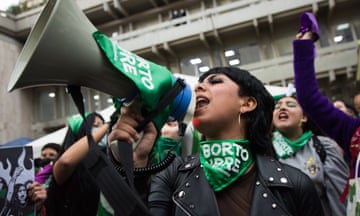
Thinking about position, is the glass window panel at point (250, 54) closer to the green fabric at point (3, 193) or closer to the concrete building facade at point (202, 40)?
the concrete building facade at point (202, 40)

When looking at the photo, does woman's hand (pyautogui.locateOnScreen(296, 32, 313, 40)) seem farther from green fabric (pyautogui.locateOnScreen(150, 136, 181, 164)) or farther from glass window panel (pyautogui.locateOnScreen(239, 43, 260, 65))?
glass window panel (pyautogui.locateOnScreen(239, 43, 260, 65))

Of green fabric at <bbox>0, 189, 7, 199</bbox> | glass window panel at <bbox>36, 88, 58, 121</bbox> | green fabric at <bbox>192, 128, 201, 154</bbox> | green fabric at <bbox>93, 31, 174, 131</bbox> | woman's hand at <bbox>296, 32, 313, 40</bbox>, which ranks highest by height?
glass window panel at <bbox>36, 88, 58, 121</bbox>

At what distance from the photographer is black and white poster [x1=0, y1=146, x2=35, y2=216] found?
1.50m

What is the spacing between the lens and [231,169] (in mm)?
1059

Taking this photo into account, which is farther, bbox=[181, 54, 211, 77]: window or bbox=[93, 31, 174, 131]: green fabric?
bbox=[181, 54, 211, 77]: window

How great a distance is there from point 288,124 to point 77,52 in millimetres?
1797

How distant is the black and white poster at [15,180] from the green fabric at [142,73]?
1028 mm

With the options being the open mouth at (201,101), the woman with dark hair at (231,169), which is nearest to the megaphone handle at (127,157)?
the woman with dark hair at (231,169)

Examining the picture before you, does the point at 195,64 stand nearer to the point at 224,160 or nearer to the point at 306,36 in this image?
the point at 306,36

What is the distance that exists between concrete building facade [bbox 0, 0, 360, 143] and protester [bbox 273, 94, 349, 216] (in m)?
7.30

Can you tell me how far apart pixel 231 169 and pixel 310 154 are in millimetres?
1228

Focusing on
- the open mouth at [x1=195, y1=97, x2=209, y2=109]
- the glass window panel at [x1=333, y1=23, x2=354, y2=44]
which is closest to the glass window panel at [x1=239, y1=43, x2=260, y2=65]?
the glass window panel at [x1=333, y1=23, x2=354, y2=44]

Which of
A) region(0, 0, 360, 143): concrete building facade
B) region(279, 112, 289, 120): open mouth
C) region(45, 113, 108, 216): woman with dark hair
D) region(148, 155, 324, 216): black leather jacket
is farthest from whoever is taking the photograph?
region(0, 0, 360, 143): concrete building facade

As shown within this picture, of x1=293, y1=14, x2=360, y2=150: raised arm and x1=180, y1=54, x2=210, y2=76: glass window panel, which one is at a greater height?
x1=180, y1=54, x2=210, y2=76: glass window panel
